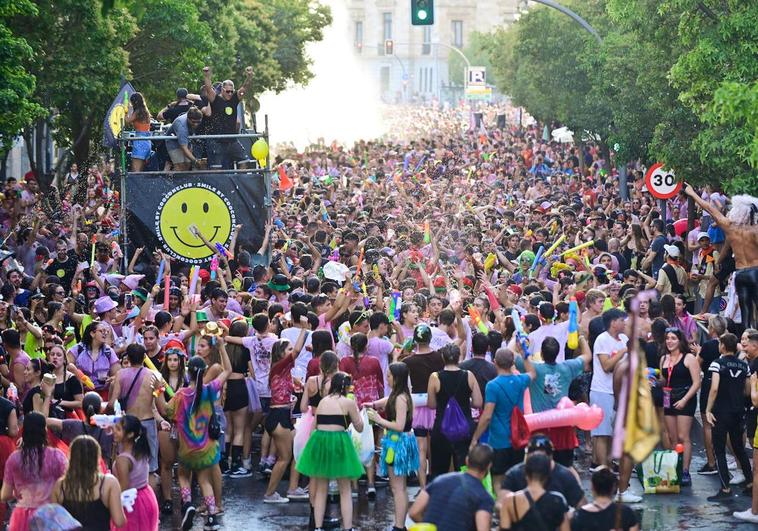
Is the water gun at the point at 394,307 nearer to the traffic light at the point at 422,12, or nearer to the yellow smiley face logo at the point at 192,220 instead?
the yellow smiley face logo at the point at 192,220

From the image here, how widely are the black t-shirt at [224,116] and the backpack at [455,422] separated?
906cm

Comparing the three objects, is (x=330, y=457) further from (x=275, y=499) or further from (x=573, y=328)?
(x=573, y=328)

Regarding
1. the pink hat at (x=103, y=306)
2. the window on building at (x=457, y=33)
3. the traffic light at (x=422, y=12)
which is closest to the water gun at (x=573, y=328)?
the pink hat at (x=103, y=306)

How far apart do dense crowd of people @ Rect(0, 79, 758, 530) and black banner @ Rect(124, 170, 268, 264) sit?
Answer: 257 mm

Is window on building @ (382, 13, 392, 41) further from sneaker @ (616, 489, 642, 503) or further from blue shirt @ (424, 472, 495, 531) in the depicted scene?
blue shirt @ (424, 472, 495, 531)

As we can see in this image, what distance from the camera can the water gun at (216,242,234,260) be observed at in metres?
19.0

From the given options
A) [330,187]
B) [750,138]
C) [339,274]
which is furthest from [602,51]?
[339,274]

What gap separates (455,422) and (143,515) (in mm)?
2751

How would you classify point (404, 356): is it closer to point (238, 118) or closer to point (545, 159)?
point (238, 118)

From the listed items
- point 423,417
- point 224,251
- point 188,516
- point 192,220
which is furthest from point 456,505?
point 192,220

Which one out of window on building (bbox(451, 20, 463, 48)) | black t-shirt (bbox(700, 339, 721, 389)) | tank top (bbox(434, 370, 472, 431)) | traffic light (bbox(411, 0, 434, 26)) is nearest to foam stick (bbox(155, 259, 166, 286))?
tank top (bbox(434, 370, 472, 431))

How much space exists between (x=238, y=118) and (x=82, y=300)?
4.19m

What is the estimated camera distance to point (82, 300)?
56.8ft

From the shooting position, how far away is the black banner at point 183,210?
1955 centimetres
